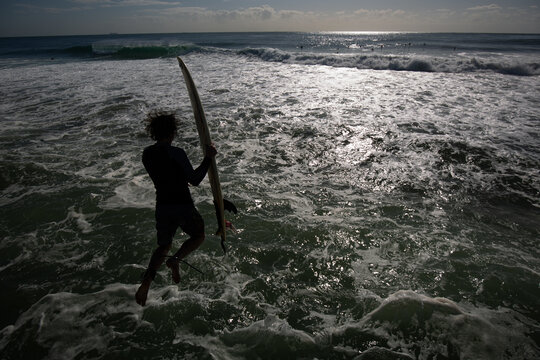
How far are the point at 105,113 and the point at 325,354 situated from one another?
12.3 metres

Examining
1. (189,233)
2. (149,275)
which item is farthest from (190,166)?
(149,275)

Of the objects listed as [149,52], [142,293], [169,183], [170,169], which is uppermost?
[149,52]

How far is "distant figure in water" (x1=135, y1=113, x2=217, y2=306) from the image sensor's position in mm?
3297

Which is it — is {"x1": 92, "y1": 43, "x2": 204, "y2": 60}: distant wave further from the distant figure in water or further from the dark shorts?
the dark shorts

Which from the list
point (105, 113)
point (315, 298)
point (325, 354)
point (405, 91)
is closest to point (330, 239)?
point (315, 298)

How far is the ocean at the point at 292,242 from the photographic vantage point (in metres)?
3.45

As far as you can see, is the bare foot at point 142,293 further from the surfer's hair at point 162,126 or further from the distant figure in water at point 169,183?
the surfer's hair at point 162,126

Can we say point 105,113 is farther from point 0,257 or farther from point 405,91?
point 405,91

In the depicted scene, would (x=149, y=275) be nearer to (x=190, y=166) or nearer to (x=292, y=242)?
(x=190, y=166)

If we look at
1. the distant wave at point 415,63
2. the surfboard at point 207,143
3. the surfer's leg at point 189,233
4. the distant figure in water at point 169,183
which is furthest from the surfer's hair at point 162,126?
the distant wave at point 415,63

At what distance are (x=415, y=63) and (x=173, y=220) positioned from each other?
2617cm

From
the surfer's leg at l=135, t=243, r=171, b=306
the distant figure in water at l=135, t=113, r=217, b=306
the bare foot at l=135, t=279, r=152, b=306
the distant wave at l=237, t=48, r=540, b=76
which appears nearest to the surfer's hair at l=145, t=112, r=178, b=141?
the distant figure in water at l=135, t=113, r=217, b=306

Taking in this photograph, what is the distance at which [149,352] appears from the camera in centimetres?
329

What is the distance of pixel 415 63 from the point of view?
949 inches
